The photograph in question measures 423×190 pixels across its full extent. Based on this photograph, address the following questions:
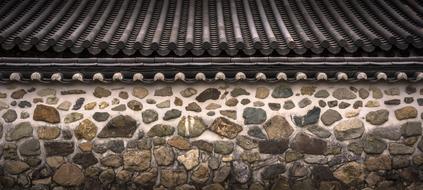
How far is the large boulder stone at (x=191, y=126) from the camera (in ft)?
15.8

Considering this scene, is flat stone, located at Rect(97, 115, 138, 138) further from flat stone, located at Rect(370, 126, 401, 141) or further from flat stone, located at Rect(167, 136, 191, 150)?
flat stone, located at Rect(370, 126, 401, 141)

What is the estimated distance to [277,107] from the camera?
4891 mm

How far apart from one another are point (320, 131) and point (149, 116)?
2245 millimetres

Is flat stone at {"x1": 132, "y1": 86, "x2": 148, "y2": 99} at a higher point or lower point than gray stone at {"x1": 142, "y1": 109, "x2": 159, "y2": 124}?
higher

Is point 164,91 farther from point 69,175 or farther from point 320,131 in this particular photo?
point 320,131

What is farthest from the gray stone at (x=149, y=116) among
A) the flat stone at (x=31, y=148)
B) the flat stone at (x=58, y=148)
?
the flat stone at (x=31, y=148)

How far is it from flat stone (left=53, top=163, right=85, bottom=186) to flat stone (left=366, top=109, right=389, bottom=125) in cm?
382

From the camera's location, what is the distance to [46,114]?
15.9 ft

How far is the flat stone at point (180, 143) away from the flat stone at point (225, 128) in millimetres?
367

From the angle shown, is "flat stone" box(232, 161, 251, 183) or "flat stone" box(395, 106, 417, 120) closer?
"flat stone" box(232, 161, 251, 183)

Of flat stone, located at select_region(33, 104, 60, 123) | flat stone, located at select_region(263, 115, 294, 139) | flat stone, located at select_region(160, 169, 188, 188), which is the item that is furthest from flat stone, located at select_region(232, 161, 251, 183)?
flat stone, located at select_region(33, 104, 60, 123)

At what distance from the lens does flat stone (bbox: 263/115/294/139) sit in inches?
191

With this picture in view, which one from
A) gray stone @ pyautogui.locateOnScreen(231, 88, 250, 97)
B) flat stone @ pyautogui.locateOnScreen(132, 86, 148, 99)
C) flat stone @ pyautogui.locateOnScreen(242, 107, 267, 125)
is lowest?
flat stone @ pyautogui.locateOnScreen(242, 107, 267, 125)

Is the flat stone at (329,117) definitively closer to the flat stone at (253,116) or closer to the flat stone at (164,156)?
the flat stone at (253,116)
